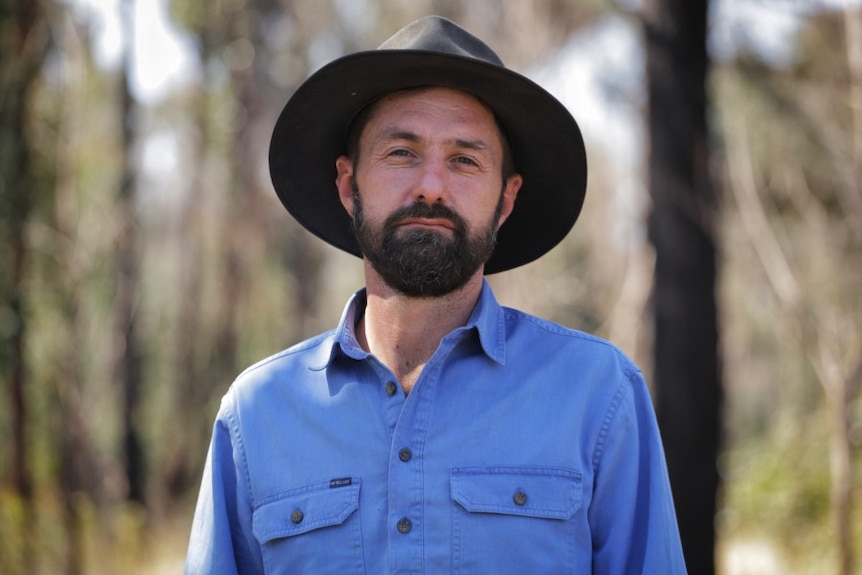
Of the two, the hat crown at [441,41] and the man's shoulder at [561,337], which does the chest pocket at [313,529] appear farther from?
the hat crown at [441,41]

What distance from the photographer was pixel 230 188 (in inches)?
812

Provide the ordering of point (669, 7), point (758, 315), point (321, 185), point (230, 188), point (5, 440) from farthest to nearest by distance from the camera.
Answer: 1. point (758, 315)
2. point (230, 188)
3. point (5, 440)
4. point (669, 7)
5. point (321, 185)

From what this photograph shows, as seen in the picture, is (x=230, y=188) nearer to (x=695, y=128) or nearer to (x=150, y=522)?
(x=150, y=522)

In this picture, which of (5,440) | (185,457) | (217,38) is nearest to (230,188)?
(217,38)

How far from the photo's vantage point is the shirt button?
212 cm

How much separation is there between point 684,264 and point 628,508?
4249 millimetres

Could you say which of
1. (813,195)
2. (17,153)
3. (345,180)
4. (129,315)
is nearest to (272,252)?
(129,315)

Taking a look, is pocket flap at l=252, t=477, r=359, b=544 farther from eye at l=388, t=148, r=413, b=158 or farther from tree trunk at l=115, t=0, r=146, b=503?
tree trunk at l=115, t=0, r=146, b=503

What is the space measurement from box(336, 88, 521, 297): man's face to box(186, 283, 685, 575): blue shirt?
16cm

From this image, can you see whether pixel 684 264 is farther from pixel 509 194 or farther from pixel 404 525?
pixel 404 525

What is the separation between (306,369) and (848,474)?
398 cm

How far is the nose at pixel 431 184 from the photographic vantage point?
2.30 m

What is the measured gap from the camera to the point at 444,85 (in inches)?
94.3

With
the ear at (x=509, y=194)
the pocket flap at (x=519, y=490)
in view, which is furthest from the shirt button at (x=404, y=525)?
the ear at (x=509, y=194)
